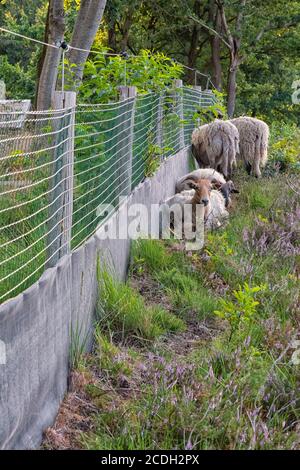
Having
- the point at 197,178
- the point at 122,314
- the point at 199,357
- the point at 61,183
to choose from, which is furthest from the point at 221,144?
the point at 61,183

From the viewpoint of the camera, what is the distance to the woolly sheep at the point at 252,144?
16438mm

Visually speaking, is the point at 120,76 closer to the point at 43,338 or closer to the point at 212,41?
the point at 43,338

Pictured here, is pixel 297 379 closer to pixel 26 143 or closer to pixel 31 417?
pixel 31 417

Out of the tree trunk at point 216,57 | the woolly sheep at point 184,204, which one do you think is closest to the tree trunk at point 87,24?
the woolly sheep at point 184,204

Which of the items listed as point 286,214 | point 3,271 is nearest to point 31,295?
point 3,271

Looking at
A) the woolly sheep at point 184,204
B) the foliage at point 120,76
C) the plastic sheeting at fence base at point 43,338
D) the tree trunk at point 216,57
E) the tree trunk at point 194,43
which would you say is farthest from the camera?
the tree trunk at point 194,43

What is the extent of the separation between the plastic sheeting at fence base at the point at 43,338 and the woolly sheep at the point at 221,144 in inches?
318

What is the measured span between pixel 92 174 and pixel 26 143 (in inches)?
93.1

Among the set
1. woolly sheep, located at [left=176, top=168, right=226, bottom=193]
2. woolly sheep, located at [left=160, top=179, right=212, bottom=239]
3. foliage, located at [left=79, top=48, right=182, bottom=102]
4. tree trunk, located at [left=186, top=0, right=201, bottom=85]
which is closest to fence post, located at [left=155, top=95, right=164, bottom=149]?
foliage, located at [left=79, top=48, right=182, bottom=102]

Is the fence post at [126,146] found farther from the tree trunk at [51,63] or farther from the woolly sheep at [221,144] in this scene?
the woolly sheep at [221,144]

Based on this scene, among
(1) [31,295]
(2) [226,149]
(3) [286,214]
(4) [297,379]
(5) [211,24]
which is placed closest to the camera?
(1) [31,295]

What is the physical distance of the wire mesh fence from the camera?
504cm

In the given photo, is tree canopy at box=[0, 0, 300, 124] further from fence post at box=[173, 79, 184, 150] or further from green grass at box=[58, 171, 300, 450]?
green grass at box=[58, 171, 300, 450]

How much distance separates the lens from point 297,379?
6285 millimetres
